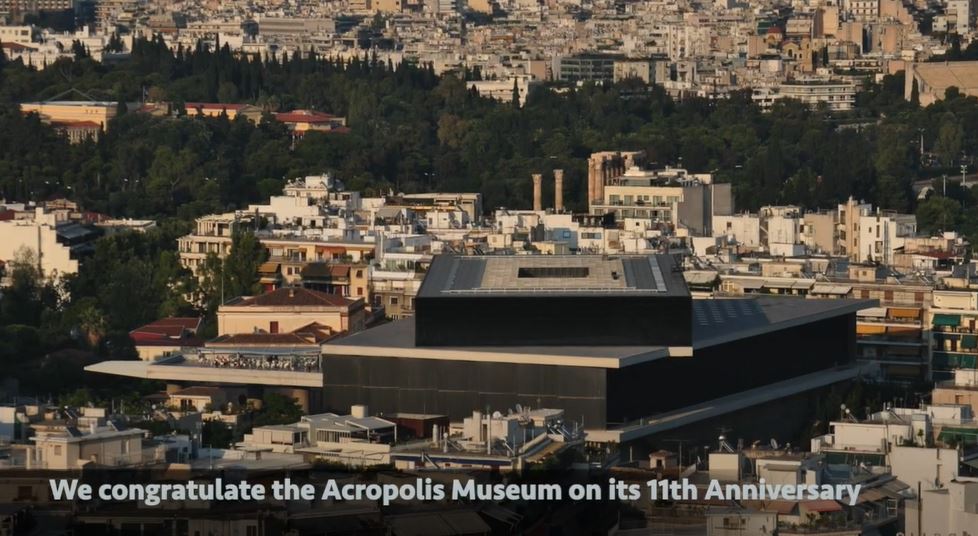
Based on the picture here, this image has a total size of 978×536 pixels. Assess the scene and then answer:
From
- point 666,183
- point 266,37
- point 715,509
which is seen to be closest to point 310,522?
point 715,509

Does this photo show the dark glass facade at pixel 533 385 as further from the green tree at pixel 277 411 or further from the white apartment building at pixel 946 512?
the white apartment building at pixel 946 512

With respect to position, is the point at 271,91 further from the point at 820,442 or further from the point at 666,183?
the point at 820,442

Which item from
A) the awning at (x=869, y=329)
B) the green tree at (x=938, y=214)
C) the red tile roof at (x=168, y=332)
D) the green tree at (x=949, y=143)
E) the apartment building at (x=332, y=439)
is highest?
the apartment building at (x=332, y=439)

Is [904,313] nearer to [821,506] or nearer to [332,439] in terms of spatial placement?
[332,439]

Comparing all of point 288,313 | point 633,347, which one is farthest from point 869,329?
point 633,347

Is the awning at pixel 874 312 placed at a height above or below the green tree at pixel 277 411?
below

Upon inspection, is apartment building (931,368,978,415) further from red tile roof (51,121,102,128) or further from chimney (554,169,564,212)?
red tile roof (51,121,102,128)

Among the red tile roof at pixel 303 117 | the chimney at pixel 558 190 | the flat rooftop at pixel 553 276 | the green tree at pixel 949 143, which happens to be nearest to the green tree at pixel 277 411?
the flat rooftop at pixel 553 276
